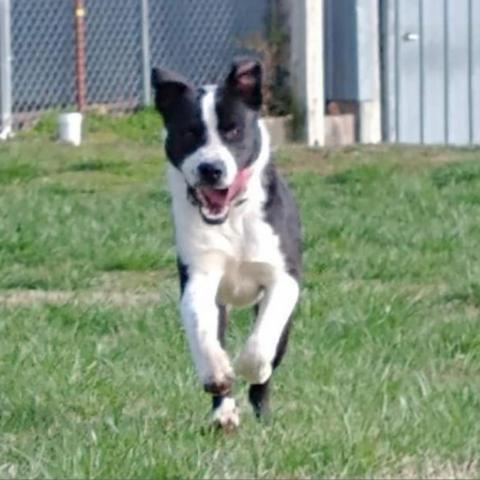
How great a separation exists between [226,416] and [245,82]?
975 mm

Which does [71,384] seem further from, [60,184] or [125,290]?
[60,184]

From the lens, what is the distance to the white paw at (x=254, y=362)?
6125 mm

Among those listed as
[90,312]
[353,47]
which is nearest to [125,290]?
[90,312]

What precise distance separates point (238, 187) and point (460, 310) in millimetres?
2611

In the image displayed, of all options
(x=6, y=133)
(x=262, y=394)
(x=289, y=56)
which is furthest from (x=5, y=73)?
(x=262, y=394)

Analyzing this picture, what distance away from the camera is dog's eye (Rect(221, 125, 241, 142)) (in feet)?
20.0

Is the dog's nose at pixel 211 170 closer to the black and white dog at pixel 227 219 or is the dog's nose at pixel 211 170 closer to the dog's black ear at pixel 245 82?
the black and white dog at pixel 227 219

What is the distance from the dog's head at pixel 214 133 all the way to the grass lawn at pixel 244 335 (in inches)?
26.7

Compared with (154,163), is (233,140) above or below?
above

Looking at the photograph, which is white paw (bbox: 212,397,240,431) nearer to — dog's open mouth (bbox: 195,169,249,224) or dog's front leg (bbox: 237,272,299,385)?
dog's front leg (bbox: 237,272,299,385)

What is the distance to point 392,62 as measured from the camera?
17281mm

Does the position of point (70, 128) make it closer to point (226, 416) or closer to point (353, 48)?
point (353, 48)

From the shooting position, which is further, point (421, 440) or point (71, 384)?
point (71, 384)

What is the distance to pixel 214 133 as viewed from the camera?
6086mm
